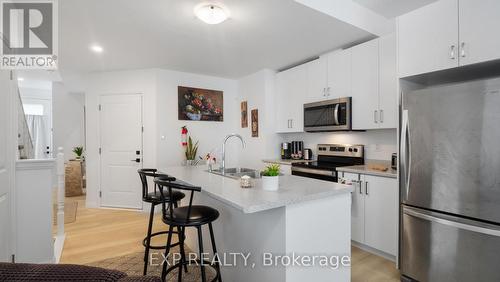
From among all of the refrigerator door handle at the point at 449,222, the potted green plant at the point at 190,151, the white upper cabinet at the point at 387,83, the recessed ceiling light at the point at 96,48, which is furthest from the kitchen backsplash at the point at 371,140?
the recessed ceiling light at the point at 96,48

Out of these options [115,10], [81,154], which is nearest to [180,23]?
[115,10]

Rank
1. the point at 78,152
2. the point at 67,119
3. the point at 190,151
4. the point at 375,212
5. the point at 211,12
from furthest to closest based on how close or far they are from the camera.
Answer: the point at 67,119 → the point at 78,152 → the point at 190,151 → the point at 375,212 → the point at 211,12

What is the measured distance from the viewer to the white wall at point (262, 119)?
14.6 ft

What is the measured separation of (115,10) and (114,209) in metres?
3.42

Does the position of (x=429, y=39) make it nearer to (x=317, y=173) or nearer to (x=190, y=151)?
(x=317, y=173)

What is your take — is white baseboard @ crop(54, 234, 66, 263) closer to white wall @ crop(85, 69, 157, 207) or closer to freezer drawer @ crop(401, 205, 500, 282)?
white wall @ crop(85, 69, 157, 207)

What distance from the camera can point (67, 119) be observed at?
664cm

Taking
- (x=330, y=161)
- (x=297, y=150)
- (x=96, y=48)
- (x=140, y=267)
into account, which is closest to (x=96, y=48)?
(x=96, y=48)

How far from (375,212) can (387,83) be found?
1432mm

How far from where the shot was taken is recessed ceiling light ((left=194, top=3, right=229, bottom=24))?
2.35m

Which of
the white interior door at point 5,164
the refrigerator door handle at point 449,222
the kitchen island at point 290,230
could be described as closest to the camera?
the kitchen island at point 290,230

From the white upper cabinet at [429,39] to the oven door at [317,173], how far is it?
4.30 feet

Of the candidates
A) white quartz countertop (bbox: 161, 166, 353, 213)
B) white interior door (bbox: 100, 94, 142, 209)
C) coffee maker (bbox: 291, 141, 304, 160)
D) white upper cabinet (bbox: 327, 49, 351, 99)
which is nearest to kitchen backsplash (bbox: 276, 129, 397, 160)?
coffee maker (bbox: 291, 141, 304, 160)

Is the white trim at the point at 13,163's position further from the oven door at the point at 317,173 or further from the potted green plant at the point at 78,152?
the potted green plant at the point at 78,152
